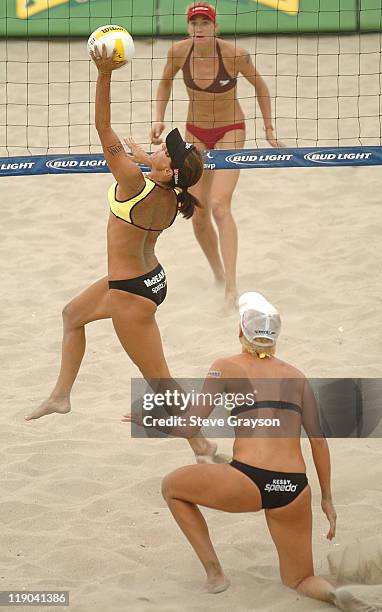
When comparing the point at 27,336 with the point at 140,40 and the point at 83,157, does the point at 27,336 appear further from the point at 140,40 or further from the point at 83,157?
the point at 140,40

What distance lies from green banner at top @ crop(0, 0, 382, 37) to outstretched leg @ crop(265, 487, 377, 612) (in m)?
7.59

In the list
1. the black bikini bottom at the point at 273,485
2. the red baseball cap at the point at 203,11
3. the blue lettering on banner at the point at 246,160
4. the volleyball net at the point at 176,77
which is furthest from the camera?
the volleyball net at the point at 176,77

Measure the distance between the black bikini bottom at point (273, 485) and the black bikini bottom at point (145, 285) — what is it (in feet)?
3.69

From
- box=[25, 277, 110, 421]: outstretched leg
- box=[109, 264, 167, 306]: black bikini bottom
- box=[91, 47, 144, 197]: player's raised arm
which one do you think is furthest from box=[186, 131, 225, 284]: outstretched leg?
box=[91, 47, 144, 197]: player's raised arm

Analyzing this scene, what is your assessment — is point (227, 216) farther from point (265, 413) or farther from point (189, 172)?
point (265, 413)

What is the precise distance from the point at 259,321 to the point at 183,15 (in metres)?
7.49

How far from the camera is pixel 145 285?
554 centimetres

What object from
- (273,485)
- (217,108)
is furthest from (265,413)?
(217,108)

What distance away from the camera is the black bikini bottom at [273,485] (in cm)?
474

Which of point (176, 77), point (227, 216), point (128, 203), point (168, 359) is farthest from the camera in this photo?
point (176, 77)

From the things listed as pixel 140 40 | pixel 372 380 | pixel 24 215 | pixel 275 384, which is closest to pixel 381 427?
pixel 372 380

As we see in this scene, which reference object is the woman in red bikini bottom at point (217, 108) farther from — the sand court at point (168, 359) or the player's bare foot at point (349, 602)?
the player's bare foot at point (349, 602)

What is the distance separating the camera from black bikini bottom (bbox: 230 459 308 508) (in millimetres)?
4742

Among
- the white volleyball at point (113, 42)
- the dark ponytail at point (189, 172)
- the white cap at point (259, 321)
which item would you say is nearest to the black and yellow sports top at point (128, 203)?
the dark ponytail at point (189, 172)
